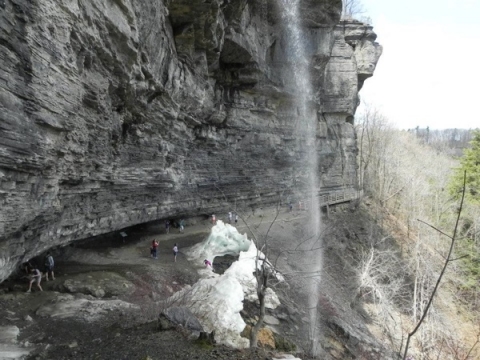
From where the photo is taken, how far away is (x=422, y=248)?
69.6ft

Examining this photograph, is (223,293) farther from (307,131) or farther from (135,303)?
(307,131)

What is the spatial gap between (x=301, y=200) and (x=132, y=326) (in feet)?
70.6

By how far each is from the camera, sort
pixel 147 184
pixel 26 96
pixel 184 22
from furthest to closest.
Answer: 1. pixel 147 184
2. pixel 184 22
3. pixel 26 96

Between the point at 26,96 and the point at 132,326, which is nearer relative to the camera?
the point at 26,96

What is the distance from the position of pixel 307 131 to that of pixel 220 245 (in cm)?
1429

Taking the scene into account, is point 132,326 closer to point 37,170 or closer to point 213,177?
point 37,170

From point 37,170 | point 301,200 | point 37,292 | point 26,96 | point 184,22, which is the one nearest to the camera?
point 26,96

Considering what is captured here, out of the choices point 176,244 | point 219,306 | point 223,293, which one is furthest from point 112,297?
point 176,244

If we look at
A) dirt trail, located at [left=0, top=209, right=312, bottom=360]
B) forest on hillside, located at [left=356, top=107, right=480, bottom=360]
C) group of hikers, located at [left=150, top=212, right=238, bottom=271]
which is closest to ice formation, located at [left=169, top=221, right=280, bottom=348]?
group of hikers, located at [left=150, top=212, right=238, bottom=271]

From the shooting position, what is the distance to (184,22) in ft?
44.1

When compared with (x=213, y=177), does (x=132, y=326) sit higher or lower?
lower

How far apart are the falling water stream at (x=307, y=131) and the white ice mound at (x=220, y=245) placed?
11.1 feet

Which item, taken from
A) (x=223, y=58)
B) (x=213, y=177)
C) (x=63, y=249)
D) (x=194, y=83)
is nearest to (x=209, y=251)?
(x=213, y=177)

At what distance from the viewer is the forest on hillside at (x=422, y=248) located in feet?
46.4
